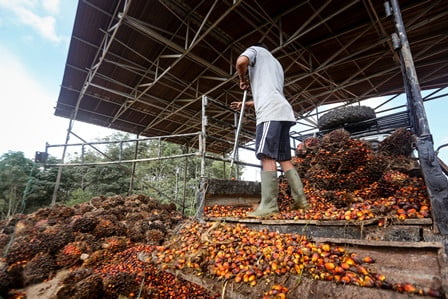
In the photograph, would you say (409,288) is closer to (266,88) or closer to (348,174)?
(266,88)

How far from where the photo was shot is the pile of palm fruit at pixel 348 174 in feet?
7.52

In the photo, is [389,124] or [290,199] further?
[389,124]

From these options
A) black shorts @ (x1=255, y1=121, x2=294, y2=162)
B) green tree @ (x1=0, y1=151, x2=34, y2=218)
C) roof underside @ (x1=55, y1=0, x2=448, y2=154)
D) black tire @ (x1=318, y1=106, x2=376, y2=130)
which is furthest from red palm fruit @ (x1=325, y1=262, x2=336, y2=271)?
green tree @ (x1=0, y1=151, x2=34, y2=218)

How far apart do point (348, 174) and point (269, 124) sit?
1.70 meters

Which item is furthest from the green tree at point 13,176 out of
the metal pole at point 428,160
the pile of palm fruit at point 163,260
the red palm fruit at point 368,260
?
the metal pole at point 428,160

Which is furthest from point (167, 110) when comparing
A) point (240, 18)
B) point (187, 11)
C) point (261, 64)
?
point (261, 64)

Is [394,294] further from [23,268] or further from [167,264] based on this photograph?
[23,268]

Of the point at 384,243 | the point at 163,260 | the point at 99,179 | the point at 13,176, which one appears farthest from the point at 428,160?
the point at 99,179

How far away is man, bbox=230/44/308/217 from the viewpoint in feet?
7.10

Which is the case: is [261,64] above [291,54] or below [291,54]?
below

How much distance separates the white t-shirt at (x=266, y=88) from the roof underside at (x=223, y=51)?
0.88 m

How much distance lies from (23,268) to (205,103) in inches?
110

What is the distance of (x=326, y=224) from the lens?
4.91 feet

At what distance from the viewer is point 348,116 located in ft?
13.6
